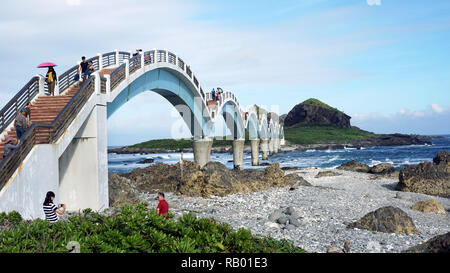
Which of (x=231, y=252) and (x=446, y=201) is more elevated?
(x=231, y=252)

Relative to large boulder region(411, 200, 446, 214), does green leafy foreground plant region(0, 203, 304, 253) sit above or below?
above

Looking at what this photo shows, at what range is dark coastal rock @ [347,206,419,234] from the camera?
12.2 metres

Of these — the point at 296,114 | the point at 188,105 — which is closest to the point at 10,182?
the point at 188,105

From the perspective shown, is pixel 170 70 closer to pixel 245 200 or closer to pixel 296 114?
pixel 245 200

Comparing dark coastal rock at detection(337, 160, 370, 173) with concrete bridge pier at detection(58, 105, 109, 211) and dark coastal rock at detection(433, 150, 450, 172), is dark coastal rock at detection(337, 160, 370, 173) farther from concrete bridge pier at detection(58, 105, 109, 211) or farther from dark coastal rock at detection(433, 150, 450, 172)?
concrete bridge pier at detection(58, 105, 109, 211)

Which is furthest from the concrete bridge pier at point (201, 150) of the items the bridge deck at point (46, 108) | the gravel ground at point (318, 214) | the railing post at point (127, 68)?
the bridge deck at point (46, 108)

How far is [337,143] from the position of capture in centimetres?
13200

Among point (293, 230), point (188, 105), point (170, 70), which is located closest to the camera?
point (293, 230)

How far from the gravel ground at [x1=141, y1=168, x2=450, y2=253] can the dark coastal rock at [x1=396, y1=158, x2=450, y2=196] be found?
1303mm

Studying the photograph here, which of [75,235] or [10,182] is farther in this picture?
[10,182]

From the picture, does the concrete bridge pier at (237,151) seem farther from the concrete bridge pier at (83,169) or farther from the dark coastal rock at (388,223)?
the dark coastal rock at (388,223)

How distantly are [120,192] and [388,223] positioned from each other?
1120 cm

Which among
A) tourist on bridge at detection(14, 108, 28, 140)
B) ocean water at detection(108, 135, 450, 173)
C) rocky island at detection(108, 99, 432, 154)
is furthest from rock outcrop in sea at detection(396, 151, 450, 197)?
rocky island at detection(108, 99, 432, 154)

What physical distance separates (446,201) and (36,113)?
800 inches
